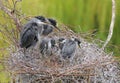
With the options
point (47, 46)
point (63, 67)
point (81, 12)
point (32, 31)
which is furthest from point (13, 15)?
point (81, 12)

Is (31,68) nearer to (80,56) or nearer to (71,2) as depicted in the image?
(80,56)

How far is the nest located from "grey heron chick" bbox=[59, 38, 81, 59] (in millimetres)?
37

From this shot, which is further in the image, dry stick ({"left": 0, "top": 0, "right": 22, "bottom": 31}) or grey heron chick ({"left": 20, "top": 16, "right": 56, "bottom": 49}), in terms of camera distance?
dry stick ({"left": 0, "top": 0, "right": 22, "bottom": 31})

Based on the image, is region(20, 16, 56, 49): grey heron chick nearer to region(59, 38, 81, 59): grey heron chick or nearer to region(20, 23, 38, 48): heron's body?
region(20, 23, 38, 48): heron's body

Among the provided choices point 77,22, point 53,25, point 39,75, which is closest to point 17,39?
point 53,25

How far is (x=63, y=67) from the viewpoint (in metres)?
3.49

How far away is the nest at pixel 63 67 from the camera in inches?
136

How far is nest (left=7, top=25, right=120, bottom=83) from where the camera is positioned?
345cm

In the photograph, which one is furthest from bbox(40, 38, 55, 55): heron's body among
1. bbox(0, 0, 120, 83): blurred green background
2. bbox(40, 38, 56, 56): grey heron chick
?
bbox(0, 0, 120, 83): blurred green background

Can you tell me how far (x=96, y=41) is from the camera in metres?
4.03

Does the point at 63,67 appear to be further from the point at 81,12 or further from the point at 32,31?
the point at 81,12

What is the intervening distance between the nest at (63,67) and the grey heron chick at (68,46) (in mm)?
37

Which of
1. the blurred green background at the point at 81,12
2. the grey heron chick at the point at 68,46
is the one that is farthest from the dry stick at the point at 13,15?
the blurred green background at the point at 81,12

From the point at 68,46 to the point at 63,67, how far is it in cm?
21
